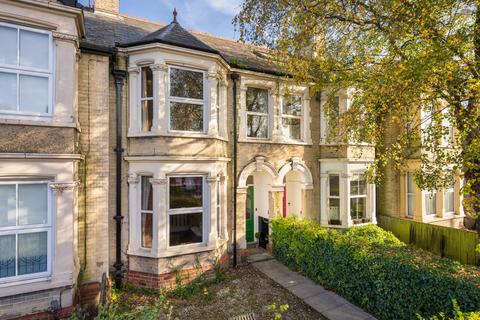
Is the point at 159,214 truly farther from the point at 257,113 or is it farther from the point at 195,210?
the point at 257,113

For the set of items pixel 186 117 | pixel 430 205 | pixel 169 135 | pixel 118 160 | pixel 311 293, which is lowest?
pixel 311 293

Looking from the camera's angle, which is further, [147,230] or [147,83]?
[147,83]

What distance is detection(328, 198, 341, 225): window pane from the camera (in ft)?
36.6

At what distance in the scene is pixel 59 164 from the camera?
5.90 meters

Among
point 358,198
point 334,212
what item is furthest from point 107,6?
point 358,198

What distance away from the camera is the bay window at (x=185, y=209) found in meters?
7.62

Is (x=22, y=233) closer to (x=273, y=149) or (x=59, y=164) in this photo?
(x=59, y=164)

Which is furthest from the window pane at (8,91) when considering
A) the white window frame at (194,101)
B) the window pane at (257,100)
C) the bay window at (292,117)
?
the bay window at (292,117)

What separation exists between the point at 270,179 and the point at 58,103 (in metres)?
7.24

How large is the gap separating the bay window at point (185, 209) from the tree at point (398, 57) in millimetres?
4729

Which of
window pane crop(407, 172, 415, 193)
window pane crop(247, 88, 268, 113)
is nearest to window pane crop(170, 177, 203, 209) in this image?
window pane crop(247, 88, 268, 113)

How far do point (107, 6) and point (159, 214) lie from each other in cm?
886

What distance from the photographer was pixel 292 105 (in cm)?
1091

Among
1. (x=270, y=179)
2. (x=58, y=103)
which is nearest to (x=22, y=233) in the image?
(x=58, y=103)
